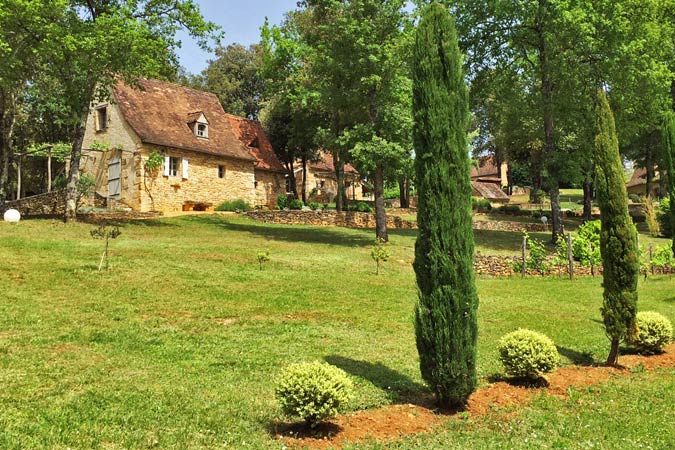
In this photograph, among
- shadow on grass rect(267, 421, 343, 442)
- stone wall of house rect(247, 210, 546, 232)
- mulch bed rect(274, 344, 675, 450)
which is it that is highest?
stone wall of house rect(247, 210, 546, 232)

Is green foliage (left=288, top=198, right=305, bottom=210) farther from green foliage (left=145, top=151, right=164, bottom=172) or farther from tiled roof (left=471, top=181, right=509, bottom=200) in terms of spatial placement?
tiled roof (left=471, top=181, right=509, bottom=200)

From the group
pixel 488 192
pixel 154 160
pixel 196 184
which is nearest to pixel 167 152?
pixel 154 160

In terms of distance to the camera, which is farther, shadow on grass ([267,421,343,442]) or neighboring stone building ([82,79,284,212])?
neighboring stone building ([82,79,284,212])

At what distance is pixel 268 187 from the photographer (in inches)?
1539

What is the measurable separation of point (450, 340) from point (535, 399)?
1.62 metres

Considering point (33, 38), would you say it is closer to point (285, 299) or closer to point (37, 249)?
point (37, 249)

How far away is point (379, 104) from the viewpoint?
25328mm

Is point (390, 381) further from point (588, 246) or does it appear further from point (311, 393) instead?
point (588, 246)

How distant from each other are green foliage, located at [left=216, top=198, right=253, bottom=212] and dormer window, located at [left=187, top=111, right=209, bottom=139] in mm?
4732

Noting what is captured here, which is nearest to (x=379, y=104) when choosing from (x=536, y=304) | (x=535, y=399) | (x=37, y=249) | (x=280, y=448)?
(x=536, y=304)

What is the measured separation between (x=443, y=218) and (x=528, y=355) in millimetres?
2472

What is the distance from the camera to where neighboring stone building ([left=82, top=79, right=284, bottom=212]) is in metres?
30.8

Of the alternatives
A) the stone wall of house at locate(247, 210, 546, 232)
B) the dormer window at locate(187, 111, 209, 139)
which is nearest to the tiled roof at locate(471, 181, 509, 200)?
the stone wall of house at locate(247, 210, 546, 232)

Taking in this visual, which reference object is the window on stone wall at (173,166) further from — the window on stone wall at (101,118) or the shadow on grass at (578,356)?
the shadow on grass at (578,356)
